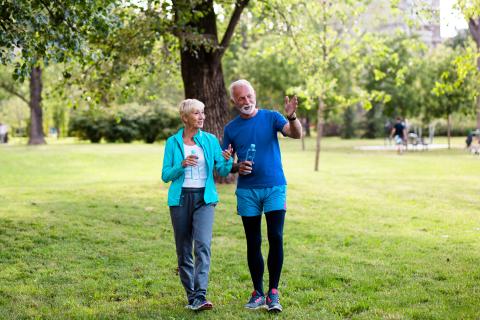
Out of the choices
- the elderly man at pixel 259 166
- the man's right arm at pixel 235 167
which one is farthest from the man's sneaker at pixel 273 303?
the man's right arm at pixel 235 167

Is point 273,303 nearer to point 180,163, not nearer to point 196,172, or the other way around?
point 196,172

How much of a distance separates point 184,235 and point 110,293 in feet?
4.05

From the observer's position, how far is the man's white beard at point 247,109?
546 centimetres

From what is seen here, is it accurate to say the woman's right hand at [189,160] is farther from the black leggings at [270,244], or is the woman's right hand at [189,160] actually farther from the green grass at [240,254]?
the green grass at [240,254]

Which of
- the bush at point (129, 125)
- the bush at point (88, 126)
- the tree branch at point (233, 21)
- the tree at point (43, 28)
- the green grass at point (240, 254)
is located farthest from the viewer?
the bush at point (88, 126)

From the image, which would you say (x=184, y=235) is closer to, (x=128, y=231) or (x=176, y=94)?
(x=128, y=231)

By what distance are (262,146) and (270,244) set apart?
829mm

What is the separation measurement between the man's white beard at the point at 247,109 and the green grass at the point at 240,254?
169 cm

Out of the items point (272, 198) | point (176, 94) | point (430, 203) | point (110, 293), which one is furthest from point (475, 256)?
point (176, 94)

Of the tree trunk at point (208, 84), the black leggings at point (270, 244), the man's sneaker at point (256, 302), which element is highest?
the tree trunk at point (208, 84)

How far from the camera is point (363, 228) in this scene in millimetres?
10688

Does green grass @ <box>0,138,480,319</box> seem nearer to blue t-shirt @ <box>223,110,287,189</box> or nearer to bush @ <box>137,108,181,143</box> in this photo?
blue t-shirt @ <box>223,110,287,189</box>

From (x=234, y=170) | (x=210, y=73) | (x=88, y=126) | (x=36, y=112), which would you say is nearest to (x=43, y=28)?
(x=234, y=170)

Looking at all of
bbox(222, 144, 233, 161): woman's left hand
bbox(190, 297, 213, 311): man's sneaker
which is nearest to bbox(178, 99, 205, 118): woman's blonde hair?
bbox(222, 144, 233, 161): woman's left hand
